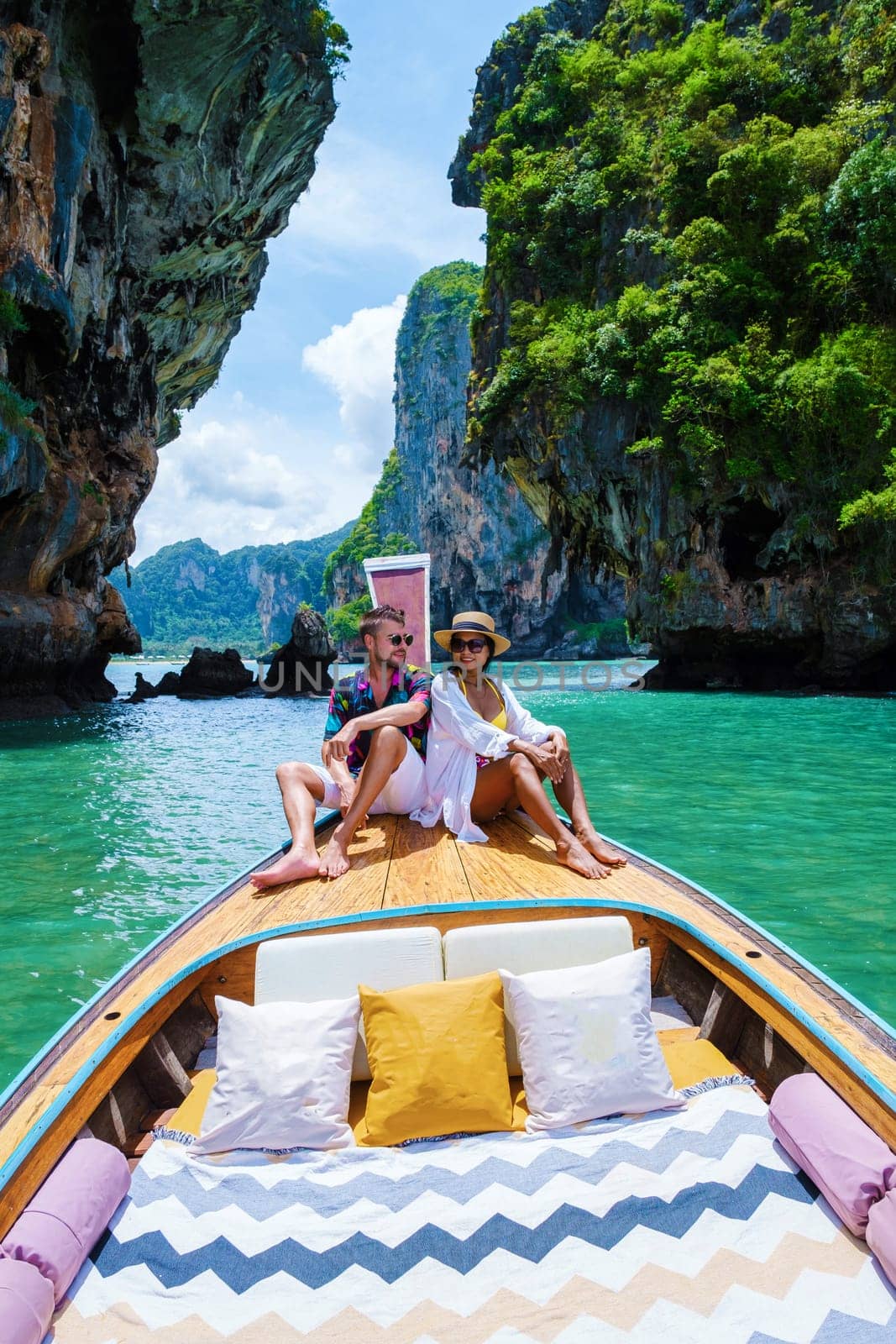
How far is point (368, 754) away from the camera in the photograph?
3357 mm

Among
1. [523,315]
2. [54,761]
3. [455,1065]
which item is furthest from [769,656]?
[455,1065]

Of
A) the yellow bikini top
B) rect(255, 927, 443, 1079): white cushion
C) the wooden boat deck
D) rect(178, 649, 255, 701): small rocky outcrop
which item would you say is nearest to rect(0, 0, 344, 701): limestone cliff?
rect(178, 649, 255, 701): small rocky outcrop

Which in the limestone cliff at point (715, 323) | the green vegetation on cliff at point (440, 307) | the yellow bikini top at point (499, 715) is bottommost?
the yellow bikini top at point (499, 715)

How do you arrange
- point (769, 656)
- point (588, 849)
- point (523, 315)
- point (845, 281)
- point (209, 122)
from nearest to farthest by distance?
point (588, 849) → point (209, 122) → point (845, 281) → point (769, 656) → point (523, 315)

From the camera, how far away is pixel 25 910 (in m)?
4.61

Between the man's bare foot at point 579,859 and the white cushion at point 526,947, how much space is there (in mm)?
639

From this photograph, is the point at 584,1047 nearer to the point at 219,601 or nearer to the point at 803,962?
the point at 803,962

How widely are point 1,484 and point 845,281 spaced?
18.6 metres

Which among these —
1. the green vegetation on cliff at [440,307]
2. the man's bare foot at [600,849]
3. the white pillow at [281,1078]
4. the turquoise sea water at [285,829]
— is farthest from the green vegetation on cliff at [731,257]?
the green vegetation on cliff at [440,307]

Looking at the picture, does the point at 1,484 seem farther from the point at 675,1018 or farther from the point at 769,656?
the point at 769,656

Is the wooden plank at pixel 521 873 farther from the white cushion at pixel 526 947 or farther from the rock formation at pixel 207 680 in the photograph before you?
the rock formation at pixel 207 680

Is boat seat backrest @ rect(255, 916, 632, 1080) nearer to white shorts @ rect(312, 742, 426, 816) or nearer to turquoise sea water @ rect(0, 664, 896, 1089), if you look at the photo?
white shorts @ rect(312, 742, 426, 816)

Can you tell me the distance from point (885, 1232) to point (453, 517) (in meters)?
60.0

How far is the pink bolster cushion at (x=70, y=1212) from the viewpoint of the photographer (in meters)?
1.31
